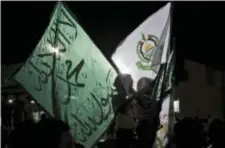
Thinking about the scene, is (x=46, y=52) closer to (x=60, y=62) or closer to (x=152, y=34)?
(x=60, y=62)

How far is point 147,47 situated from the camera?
184 inches

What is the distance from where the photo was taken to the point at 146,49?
4.71 metres

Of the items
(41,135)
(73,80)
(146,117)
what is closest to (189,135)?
(146,117)

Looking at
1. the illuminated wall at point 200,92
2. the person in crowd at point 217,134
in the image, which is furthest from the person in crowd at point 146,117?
the illuminated wall at point 200,92

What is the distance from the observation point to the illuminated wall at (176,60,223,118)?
2828 centimetres

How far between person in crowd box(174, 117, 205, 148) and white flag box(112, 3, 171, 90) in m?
1.05

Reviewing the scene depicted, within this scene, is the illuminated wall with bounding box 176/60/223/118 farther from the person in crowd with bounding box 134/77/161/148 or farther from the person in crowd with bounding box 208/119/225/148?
the person in crowd with bounding box 208/119/225/148

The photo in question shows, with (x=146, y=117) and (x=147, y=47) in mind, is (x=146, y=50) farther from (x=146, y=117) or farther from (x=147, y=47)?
(x=146, y=117)

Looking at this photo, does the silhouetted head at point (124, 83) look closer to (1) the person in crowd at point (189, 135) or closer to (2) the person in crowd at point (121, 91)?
(2) the person in crowd at point (121, 91)

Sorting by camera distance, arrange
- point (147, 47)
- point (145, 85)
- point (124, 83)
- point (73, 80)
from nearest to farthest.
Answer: point (73, 80) → point (124, 83) → point (145, 85) → point (147, 47)

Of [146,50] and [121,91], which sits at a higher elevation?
[146,50]

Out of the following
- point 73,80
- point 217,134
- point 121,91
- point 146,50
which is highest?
point 146,50

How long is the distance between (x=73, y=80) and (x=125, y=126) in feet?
2.36

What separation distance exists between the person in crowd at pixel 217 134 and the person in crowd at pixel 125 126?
84cm
